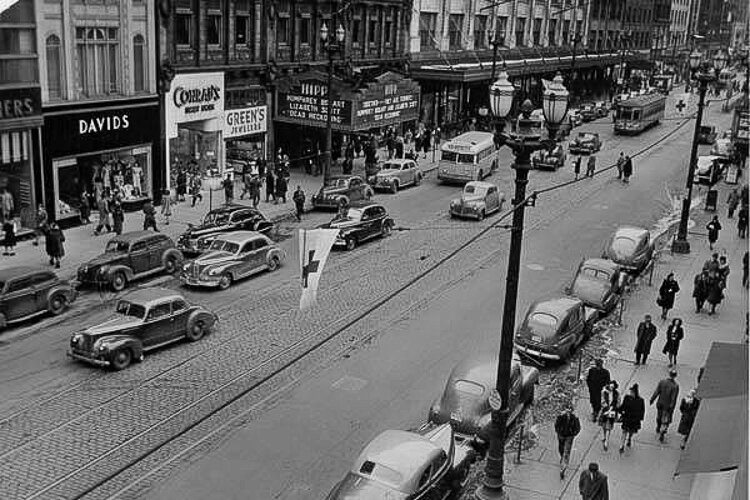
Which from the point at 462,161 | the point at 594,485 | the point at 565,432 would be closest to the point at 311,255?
the point at 565,432

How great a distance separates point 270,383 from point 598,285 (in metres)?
10.6

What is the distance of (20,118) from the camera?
30219mm

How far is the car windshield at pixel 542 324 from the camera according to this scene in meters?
21.5

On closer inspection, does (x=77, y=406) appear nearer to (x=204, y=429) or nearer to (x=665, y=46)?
(x=204, y=429)

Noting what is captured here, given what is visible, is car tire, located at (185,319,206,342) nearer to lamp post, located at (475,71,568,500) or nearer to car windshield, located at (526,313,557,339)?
car windshield, located at (526,313,557,339)

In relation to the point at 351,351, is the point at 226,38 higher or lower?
higher

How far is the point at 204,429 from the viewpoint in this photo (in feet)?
58.0

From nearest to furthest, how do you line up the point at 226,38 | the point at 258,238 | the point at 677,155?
the point at 258,238 → the point at 226,38 → the point at 677,155

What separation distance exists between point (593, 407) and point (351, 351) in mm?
6393

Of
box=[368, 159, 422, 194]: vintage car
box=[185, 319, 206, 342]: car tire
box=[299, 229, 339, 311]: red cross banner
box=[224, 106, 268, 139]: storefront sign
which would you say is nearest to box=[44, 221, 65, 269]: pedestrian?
box=[185, 319, 206, 342]: car tire

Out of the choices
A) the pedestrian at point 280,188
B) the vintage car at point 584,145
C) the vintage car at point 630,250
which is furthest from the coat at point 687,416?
the vintage car at point 584,145

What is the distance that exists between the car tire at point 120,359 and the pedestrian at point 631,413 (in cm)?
1104

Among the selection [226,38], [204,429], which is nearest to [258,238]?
[204,429]

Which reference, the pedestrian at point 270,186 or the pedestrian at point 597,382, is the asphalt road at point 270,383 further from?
the pedestrian at point 270,186
